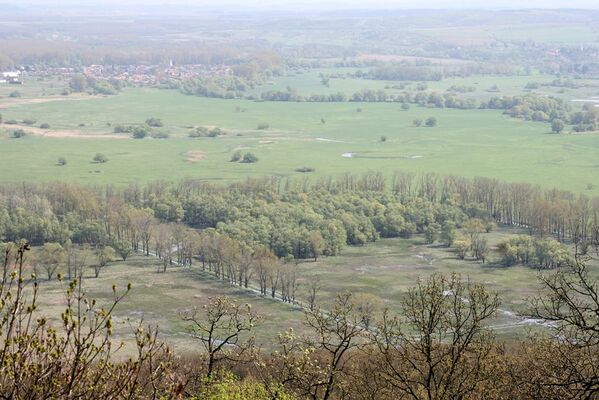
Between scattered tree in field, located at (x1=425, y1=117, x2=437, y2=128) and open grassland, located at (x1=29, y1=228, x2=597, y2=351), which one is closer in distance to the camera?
open grassland, located at (x1=29, y1=228, x2=597, y2=351)

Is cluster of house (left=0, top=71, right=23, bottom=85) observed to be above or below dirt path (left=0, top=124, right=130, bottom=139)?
above

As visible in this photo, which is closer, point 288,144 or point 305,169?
point 305,169

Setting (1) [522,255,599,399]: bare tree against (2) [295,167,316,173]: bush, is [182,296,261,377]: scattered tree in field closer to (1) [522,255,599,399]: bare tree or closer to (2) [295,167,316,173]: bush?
(1) [522,255,599,399]: bare tree

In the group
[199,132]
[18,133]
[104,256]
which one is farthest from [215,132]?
[104,256]

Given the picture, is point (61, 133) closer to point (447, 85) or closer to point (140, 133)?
point (140, 133)

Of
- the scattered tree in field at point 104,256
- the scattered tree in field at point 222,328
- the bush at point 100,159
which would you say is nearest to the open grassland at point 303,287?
the scattered tree in field at point 104,256

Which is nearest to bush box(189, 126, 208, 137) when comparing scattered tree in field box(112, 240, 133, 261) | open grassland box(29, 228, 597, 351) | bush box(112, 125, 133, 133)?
bush box(112, 125, 133, 133)
